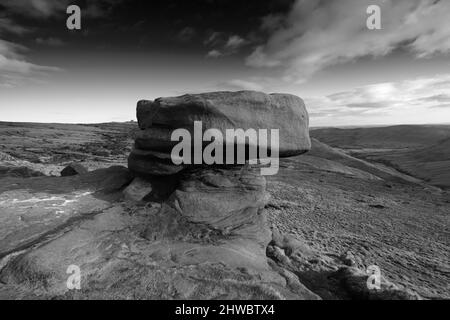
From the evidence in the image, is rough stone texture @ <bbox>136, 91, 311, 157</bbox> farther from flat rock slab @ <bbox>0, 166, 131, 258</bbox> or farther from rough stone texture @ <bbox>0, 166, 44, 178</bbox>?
rough stone texture @ <bbox>0, 166, 44, 178</bbox>

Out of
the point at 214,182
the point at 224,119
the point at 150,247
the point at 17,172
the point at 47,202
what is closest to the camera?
the point at 150,247

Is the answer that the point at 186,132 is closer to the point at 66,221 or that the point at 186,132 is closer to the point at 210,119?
the point at 210,119

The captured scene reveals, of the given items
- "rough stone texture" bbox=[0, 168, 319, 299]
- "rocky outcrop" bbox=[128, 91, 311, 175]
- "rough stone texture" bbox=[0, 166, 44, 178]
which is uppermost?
"rocky outcrop" bbox=[128, 91, 311, 175]

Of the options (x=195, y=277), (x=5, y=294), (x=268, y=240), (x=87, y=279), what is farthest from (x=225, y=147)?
(x=5, y=294)

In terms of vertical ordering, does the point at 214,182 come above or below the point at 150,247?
above

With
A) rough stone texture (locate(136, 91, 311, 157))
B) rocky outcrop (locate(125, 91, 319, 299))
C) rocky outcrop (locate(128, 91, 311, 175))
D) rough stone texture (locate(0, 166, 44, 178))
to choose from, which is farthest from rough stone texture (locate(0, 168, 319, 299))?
rough stone texture (locate(0, 166, 44, 178))

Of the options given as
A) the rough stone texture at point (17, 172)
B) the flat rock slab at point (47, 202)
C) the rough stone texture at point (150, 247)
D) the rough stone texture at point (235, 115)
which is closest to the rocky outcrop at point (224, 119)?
the rough stone texture at point (235, 115)

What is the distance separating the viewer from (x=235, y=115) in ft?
31.2

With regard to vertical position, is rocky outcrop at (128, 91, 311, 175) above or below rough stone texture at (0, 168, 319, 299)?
above

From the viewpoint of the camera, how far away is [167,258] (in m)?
7.24

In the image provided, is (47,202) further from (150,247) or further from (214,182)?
(214,182)

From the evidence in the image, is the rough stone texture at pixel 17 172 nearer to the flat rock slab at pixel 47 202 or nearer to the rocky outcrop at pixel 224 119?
the flat rock slab at pixel 47 202

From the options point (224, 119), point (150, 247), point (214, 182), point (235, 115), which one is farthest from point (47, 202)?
point (235, 115)

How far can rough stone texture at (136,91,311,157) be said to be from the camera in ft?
31.0
